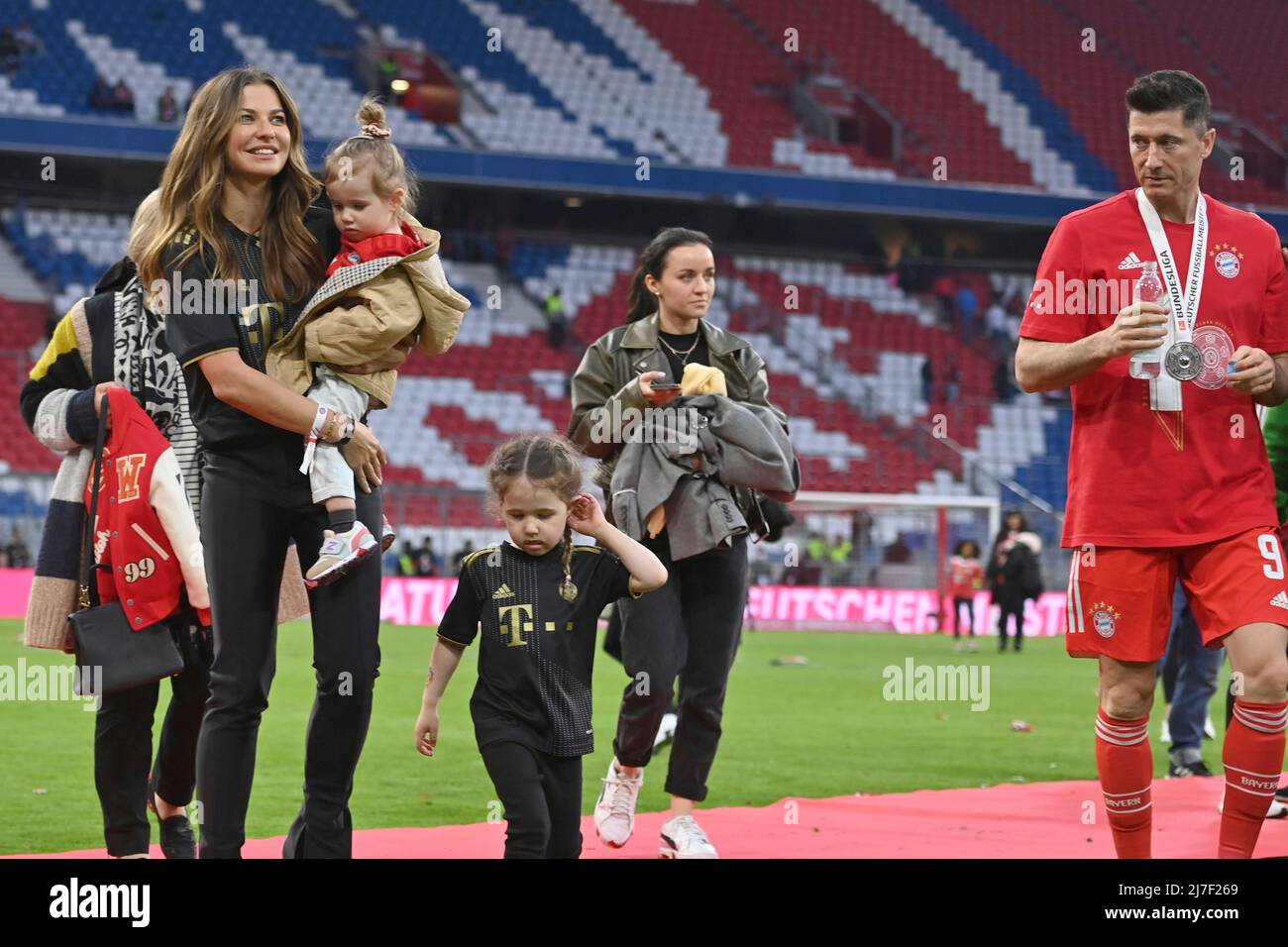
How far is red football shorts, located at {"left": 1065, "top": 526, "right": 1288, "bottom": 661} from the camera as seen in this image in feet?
14.6

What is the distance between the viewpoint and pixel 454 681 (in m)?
14.4

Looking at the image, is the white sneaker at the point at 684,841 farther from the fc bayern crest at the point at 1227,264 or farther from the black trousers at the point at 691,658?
the fc bayern crest at the point at 1227,264

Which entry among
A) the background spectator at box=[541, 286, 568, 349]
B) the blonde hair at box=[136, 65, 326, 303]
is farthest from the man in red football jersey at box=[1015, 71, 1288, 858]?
the background spectator at box=[541, 286, 568, 349]

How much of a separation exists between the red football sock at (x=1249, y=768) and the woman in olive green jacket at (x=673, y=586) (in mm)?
1680

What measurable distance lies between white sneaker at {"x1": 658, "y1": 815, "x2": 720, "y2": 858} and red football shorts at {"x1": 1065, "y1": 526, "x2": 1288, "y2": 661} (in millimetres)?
1503

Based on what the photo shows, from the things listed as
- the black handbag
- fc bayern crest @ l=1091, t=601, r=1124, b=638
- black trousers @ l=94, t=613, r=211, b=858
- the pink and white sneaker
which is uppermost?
the pink and white sneaker

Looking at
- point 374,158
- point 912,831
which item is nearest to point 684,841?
point 912,831

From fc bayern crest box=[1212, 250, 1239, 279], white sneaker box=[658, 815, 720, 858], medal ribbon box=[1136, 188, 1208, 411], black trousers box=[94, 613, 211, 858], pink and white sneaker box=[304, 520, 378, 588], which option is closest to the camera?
pink and white sneaker box=[304, 520, 378, 588]

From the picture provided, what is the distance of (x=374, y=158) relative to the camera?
4.38 m

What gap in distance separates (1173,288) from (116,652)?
322cm

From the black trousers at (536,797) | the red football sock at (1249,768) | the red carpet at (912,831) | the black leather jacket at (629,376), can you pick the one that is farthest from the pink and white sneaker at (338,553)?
the red football sock at (1249,768)

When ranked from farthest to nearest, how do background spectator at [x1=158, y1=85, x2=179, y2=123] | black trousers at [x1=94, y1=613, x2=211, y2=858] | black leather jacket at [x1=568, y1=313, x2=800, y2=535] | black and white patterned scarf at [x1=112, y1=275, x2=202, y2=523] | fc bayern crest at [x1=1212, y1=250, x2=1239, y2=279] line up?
background spectator at [x1=158, y1=85, x2=179, y2=123] < black leather jacket at [x1=568, y1=313, x2=800, y2=535] < black and white patterned scarf at [x1=112, y1=275, x2=202, y2=523] < black trousers at [x1=94, y1=613, x2=211, y2=858] < fc bayern crest at [x1=1212, y1=250, x2=1239, y2=279]

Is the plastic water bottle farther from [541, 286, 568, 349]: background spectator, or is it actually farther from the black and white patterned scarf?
[541, 286, 568, 349]: background spectator

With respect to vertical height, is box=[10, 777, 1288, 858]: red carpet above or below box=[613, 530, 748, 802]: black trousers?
below
